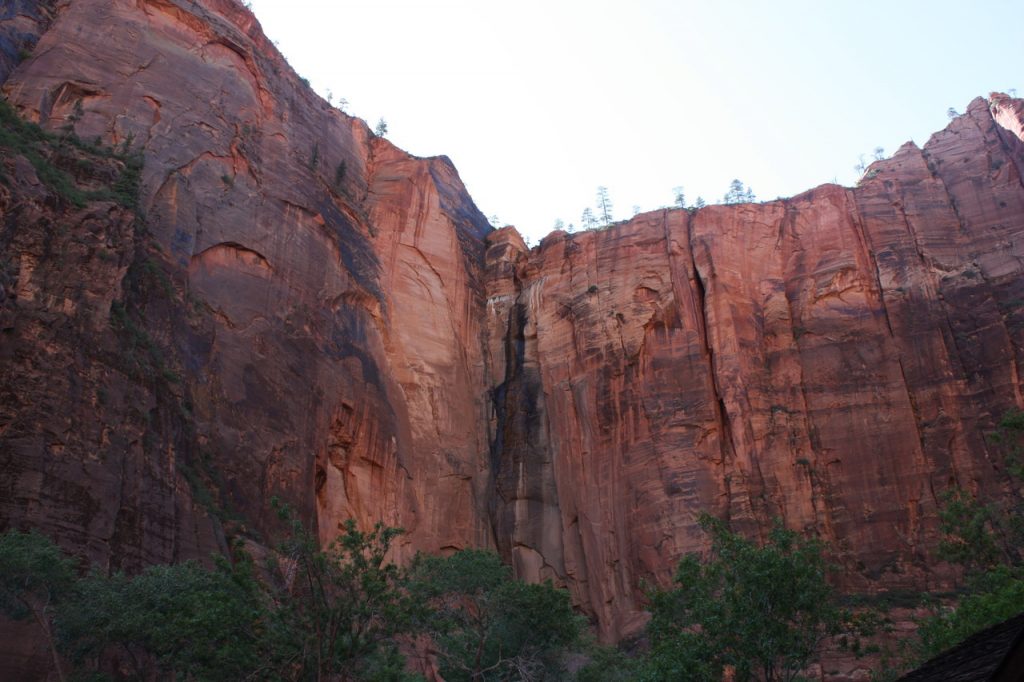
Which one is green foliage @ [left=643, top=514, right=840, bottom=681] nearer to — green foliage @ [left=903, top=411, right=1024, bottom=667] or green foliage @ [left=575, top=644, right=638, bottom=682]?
green foliage @ [left=903, top=411, right=1024, bottom=667]

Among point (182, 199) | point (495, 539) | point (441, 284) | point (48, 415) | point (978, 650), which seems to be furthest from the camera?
point (441, 284)

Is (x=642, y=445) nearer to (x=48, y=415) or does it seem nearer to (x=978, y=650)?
(x=48, y=415)

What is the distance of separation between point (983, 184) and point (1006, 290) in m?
6.59

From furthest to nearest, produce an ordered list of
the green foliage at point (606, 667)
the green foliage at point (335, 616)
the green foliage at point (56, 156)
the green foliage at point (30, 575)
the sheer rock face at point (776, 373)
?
the sheer rock face at point (776, 373) < the green foliage at point (606, 667) < the green foliage at point (56, 156) < the green foliage at point (335, 616) < the green foliage at point (30, 575)

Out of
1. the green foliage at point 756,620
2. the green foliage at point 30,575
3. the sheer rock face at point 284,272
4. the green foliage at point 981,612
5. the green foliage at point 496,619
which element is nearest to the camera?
the green foliage at point 30,575

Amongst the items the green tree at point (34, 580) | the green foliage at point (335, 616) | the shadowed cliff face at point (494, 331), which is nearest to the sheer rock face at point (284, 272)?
the shadowed cliff face at point (494, 331)

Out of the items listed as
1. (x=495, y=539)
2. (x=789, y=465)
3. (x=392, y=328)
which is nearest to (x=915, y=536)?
(x=789, y=465)

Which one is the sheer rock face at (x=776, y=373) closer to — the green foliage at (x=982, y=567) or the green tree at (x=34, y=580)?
the green foliage at (x=982, y=567)

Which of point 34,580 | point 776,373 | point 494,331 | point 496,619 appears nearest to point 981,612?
point 496,619

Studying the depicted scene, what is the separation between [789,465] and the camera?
139 ft

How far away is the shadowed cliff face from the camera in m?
32.5

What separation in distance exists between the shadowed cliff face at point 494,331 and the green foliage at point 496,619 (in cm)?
600

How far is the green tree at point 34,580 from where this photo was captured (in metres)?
19.5

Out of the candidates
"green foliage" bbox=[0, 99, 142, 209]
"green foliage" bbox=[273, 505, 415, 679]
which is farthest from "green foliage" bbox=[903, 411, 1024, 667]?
"green foliage" bbox=[0, 99, 142, 209]
